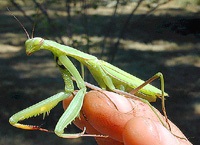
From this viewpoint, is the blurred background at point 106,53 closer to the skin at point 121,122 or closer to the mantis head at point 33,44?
the skin at point 121,122

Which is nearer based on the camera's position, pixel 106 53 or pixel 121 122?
pixel 121 122

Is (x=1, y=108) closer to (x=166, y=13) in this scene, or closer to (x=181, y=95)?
(x=181, y=95)

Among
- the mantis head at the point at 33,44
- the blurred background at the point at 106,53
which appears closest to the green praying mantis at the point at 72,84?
the mantis head at the point at 33,44

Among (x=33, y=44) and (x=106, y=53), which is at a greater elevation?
Answer: (x=33, y=44)

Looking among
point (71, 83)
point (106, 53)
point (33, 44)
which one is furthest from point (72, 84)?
point (106, 53)

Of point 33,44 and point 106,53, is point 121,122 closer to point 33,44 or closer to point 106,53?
point 33,44

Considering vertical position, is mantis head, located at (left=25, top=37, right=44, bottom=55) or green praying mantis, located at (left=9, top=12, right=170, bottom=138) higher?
mantis head, located at (left=25, top=37, right=44, bottom=55)

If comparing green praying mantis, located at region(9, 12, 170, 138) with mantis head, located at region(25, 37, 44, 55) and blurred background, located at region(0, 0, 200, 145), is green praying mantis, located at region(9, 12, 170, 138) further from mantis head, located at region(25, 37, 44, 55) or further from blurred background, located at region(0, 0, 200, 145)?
blurred background, located at region(0, 0, 200, 145)

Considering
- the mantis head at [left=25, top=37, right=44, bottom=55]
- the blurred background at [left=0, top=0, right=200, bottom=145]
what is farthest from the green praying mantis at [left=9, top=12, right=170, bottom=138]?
the blurred background at [left=0, top=0, right=200, bottom=145]
